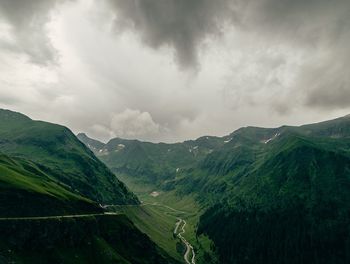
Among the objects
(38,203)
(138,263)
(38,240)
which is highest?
(38,203)

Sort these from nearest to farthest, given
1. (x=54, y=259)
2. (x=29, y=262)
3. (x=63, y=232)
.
→ 1. (x=29, y=262)
2. (x=54, y=259)
3. (x=63, y=232)

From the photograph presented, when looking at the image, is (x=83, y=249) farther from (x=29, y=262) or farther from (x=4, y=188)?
(x=4, y=188)

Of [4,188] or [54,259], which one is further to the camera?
[4,188]

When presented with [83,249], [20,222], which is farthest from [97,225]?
[20,222]

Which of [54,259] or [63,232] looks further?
[63,232]

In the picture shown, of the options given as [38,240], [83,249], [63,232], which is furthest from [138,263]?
[38,240]

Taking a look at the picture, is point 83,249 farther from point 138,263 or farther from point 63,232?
point 138,263

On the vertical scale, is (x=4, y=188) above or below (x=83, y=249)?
above

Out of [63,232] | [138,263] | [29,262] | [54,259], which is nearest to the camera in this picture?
[29,262]

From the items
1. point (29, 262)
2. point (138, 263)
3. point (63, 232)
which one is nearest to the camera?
point (29, 262)
